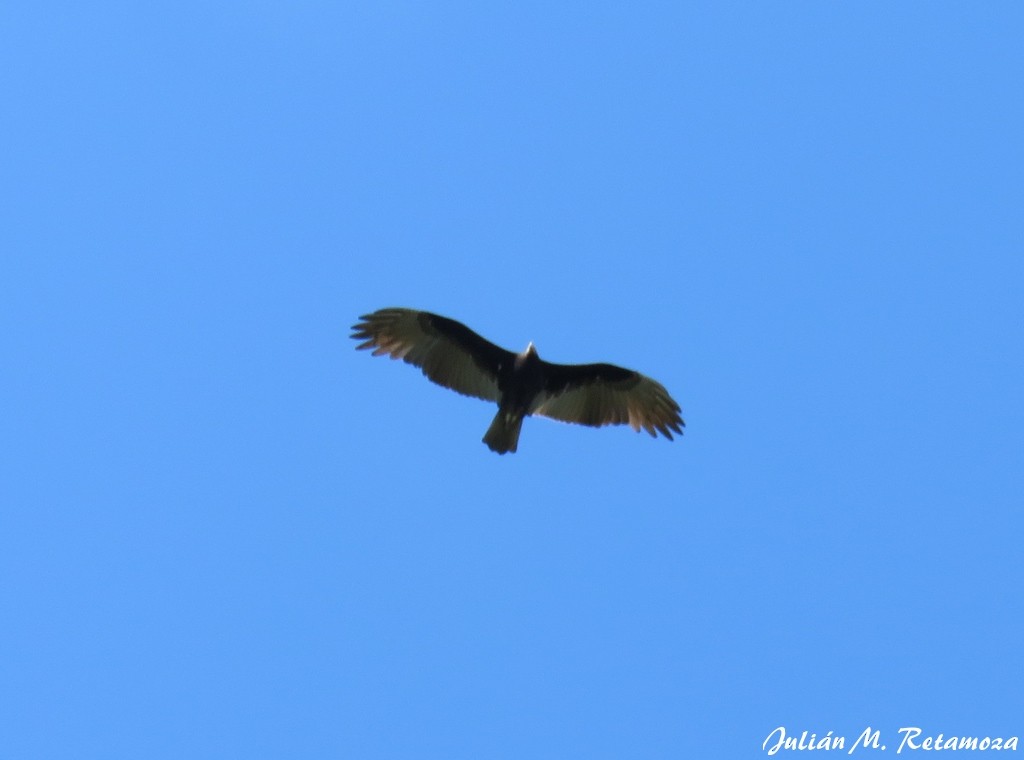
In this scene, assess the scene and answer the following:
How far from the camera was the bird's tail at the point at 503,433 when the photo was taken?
31.3 ft

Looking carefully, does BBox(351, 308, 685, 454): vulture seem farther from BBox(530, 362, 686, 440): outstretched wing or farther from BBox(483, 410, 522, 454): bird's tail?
BBox(483, 410, 522, 454): bird's tail


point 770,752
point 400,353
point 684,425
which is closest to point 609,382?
point 684,425

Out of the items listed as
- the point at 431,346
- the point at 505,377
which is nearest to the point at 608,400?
the point at 505,377

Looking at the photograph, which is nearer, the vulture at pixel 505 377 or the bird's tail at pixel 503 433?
the bird's tail at pixel 503 433

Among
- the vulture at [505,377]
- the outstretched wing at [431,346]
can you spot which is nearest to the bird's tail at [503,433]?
the vulture at [505,377]

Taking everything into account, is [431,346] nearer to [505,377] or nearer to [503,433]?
[505,377]

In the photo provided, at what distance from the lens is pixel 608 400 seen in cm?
1020

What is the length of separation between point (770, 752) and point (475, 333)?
228 inches

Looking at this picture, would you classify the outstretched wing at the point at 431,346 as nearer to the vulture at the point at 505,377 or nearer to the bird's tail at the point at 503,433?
the vulture at the point at 505,377

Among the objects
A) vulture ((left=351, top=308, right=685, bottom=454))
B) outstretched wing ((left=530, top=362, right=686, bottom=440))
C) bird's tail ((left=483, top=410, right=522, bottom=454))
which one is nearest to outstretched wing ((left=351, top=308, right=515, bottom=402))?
vulture ((left=351, top=308, right=685, bottom=454))

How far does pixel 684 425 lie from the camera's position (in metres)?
10.1

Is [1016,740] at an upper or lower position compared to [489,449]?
lower

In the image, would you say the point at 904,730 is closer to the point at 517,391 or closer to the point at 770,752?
the point at 770,752

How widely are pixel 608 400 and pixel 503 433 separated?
1.49 meters
